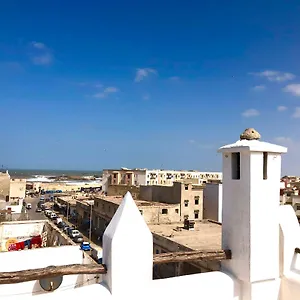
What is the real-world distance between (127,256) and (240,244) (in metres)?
1.74

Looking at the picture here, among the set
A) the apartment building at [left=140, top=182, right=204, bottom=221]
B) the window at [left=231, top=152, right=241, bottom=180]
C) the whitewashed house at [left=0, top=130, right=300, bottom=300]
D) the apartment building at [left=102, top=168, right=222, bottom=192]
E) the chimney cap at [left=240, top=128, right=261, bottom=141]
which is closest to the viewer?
the whitewashed house at [left=0, top=130, right=300, bottom=300]

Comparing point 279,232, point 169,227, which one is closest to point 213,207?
point 169,227

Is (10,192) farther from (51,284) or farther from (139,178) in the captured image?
(51,284)

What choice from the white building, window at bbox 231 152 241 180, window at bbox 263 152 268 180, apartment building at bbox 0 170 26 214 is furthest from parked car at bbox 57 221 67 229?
window at bbox 263 152 268 180

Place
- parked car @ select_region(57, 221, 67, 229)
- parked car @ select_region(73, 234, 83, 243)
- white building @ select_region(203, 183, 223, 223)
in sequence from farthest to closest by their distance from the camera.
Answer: parked car @ select_region(57, 221, 67, 229) < white building @ select_region(203, 183, 223, 223) < parked car @ select_region(73, 234, 83, 243)

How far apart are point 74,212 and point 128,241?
3945 centimetres

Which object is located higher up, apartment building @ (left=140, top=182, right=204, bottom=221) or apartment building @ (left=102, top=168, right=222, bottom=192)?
apartment building @ (left=102, top=168, right=222, bottom=192)

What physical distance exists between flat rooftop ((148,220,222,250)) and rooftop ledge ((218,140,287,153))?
397 inches

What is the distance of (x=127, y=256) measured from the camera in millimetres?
4074

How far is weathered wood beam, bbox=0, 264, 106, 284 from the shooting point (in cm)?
372

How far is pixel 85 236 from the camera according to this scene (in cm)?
3108

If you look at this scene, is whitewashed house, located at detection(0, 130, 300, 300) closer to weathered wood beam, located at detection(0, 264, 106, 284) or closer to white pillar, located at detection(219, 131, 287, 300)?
white pillar, located at detection(219, 131, 287, 300)

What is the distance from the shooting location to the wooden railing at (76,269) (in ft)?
12.3

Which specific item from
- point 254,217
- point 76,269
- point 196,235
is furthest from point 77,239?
point 254,217
